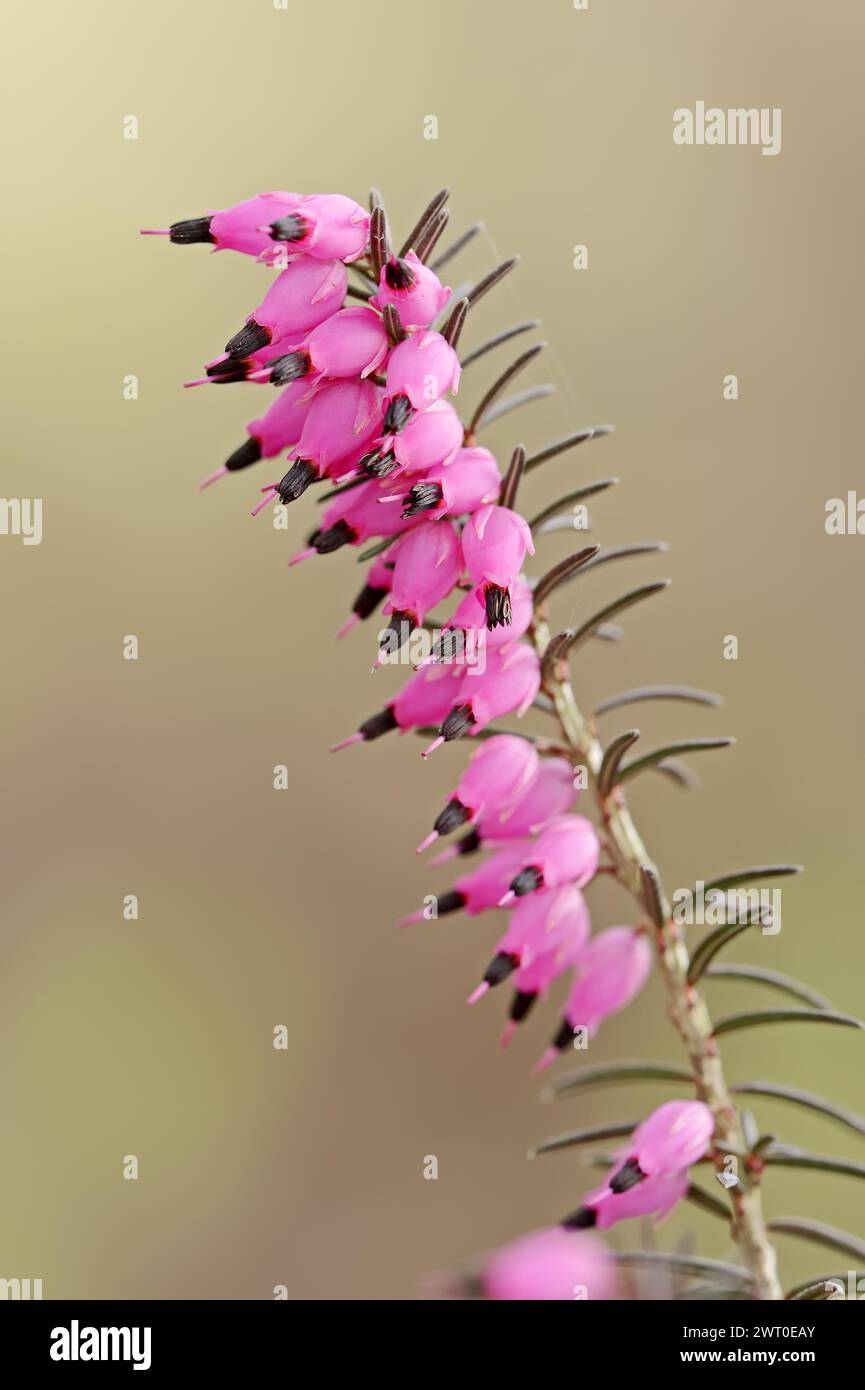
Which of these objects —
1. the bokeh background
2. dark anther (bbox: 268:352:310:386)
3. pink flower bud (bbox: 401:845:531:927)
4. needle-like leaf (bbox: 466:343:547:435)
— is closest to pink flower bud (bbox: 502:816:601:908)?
pink flower bud (bbox: 401:845:531:927)

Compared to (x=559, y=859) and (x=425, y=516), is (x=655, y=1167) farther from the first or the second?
(x=425, y=516)

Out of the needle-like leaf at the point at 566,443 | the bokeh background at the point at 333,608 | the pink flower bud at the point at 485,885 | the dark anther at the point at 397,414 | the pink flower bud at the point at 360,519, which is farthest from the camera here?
the bokeh background at the point at 333,608

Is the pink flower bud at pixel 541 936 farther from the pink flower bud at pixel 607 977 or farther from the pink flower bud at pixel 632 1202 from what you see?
the pink flower bud at pixel 632 1202

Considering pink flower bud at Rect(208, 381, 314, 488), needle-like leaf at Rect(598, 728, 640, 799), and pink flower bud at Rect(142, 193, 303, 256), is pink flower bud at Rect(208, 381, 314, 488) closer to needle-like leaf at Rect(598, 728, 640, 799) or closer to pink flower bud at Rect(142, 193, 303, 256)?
pink flower bud at Rect(142, 193, 303, 256)

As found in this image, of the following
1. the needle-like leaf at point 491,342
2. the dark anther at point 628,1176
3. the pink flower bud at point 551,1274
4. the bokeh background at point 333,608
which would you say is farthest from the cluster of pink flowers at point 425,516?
the bokeh background at point 333,608

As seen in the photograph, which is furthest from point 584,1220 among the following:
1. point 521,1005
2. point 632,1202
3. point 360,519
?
point 360,519
